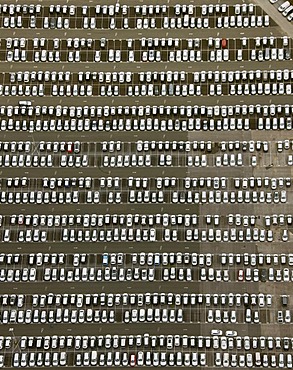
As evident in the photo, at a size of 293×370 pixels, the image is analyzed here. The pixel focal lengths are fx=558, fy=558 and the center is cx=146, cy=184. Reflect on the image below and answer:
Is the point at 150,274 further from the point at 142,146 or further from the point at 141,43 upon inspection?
the point at 141,43

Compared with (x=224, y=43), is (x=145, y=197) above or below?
below

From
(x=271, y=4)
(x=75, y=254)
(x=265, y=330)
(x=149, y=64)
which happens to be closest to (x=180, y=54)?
(x=149, y=64)

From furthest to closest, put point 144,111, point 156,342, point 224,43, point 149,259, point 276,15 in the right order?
point 276,15, point 224,43, point 144,111, point 149,259, point 156,342

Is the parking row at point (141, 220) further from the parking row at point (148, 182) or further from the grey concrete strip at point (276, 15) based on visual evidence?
the grey concrete strip at point (276, 15)

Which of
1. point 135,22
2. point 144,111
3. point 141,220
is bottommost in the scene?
point 141,220

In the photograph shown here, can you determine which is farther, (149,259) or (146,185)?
(146,185)

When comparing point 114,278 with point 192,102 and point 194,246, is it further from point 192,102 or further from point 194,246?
point 192,102

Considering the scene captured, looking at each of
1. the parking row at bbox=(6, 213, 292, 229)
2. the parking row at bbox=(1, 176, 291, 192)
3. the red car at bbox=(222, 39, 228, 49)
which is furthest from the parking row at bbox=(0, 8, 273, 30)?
the parking row at bbox=(6, 213, 292, 229)

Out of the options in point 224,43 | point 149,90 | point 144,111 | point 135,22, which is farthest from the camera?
point 135,22

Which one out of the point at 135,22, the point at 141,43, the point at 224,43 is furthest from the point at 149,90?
the point at 224,43
